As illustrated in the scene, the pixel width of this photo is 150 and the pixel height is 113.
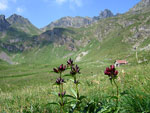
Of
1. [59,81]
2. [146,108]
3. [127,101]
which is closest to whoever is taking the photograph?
[146,108]

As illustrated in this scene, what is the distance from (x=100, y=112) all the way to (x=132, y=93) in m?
0.88

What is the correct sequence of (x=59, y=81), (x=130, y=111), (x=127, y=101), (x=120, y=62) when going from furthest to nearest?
1. (x=120, y=62)
2. (x=59, y=81)
3. (x=127, y=101)
4. (x=130, y=111)

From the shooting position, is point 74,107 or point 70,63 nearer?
point 74,107

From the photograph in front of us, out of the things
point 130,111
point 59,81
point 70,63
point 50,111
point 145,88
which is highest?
point 70,63

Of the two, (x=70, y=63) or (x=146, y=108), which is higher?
(x=70, y=63)

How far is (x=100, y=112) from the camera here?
7.73ft

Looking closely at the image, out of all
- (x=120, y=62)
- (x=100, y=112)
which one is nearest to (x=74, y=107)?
(x=100, y=112)

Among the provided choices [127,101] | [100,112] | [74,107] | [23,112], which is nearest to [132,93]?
[127,101]

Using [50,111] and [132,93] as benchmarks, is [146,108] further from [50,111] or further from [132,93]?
[50,111]

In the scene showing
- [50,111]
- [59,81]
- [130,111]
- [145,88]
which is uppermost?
[59,81]

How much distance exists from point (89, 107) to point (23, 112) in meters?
1.80

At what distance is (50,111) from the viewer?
3.45 metres

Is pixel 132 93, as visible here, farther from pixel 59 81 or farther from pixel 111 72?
pixel 59 81

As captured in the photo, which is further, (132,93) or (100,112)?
(132,93)
